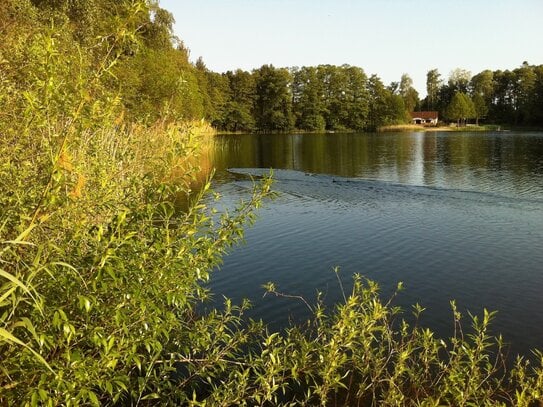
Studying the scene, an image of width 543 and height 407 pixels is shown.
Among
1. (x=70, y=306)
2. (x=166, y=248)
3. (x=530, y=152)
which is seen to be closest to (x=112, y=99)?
(x=166, y=248)

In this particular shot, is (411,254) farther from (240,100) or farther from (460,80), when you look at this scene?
(460,80)

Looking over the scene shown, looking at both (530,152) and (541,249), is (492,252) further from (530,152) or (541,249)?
(530,152)

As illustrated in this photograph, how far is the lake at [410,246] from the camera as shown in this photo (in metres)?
12.6

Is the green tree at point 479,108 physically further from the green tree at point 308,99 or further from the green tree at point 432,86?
the green tree at point 308,99

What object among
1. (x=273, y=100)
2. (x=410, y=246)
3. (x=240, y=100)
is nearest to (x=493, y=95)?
(x=273, y=100)

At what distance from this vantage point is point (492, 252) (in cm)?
1708

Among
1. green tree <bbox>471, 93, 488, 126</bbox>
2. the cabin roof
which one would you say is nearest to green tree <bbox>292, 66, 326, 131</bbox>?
the cabin roof

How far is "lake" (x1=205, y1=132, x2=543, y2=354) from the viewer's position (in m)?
12.6

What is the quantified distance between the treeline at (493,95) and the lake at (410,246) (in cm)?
10835

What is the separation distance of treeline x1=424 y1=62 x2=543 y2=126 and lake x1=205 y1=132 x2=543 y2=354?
108 metres

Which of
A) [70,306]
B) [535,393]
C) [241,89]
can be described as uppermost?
[241,89]

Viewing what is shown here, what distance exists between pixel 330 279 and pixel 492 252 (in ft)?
23.2

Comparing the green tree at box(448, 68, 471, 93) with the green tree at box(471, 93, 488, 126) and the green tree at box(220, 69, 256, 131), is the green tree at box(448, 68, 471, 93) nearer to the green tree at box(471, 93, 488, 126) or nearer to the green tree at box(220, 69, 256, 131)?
the green tree at box(471, 93, 488, 126)

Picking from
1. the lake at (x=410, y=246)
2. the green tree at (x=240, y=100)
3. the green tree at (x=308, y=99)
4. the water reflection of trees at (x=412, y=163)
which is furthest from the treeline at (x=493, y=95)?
the lake at (x=410, y=246)
